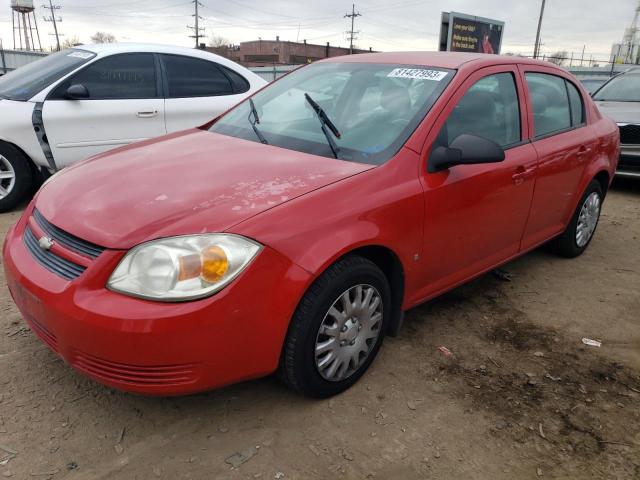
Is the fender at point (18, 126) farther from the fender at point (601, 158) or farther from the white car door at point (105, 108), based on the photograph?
the fender at point (601, 158)

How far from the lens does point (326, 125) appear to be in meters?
2.85

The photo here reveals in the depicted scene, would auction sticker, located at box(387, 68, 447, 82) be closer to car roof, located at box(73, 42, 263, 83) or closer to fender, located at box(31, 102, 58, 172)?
car roof, located at box(73, 42, 263, 83)

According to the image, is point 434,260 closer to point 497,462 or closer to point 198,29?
point 497,462

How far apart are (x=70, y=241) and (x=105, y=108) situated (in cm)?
344

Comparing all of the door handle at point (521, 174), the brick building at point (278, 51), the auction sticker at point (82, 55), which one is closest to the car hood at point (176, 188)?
the door handle at point (521, 174)

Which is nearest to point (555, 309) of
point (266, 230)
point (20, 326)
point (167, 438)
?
point (266, 230)

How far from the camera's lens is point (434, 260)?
2812 millimetres

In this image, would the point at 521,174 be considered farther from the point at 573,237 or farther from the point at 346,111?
the point at 573,237

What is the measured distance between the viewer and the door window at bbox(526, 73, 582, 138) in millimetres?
3531

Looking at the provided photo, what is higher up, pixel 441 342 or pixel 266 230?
pixel 266 230

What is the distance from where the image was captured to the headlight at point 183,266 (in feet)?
6.31

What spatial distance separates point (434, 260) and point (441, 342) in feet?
1.84

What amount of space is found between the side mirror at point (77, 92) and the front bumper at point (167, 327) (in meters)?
3.26

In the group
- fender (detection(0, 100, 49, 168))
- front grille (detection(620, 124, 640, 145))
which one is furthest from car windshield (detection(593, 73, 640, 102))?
fender (detection(0, 100, 49, 168))
